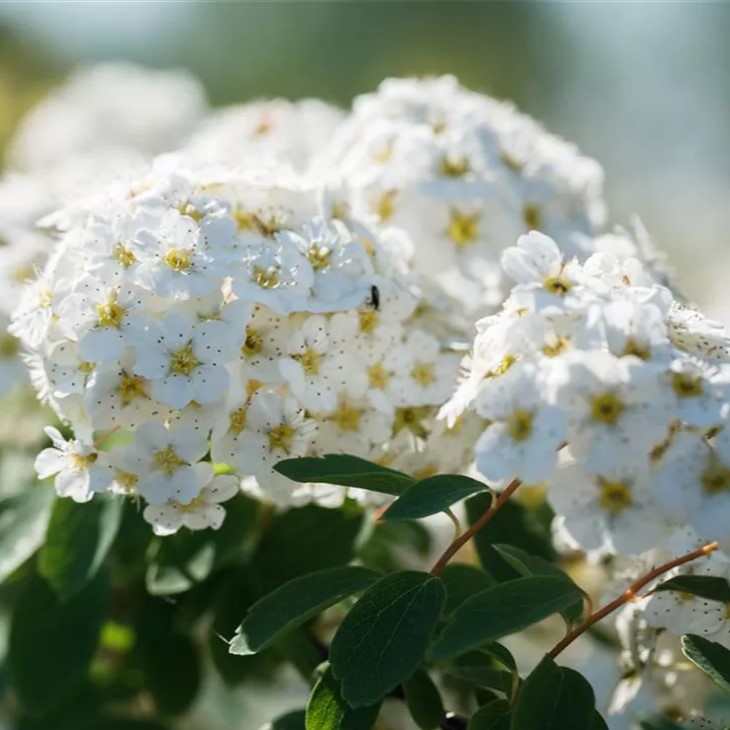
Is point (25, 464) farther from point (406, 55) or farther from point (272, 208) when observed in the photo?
point (406, 55)

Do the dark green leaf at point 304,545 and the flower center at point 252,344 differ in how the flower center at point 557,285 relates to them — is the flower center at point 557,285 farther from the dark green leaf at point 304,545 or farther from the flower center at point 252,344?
the dark green leaf at point 304,545

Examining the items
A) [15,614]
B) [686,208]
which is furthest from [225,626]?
[686,208]

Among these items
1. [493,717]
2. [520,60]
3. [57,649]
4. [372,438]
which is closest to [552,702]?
[493,717]

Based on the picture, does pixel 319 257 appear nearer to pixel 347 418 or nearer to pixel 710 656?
pixel 347 418

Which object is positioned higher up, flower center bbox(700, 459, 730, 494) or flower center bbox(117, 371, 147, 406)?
flower center bbox(700, 459, 730, 494)

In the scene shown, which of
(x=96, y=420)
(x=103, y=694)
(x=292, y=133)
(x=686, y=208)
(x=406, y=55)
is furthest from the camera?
(x=406, y=55)

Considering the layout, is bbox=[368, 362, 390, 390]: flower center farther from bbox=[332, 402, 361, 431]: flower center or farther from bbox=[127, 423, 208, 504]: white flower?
bbox=[127, 423, 208, 504]: white flower

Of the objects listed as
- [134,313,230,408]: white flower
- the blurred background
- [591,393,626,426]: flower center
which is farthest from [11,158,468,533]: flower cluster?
the blurred background
